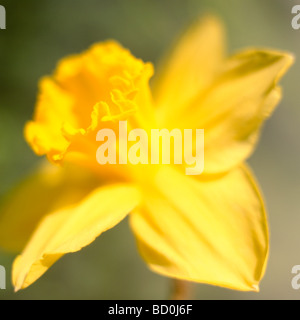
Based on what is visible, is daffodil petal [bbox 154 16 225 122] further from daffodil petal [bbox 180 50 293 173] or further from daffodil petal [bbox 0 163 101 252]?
daffodil petal [bbox 0 163 101 252]

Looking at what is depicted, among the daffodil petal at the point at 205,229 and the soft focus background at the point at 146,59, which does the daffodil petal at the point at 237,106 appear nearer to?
the daffodil petal at the point at 205,229

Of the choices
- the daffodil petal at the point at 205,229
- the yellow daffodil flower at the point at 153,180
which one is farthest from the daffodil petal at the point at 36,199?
the daffodil petal at the point at 205,229

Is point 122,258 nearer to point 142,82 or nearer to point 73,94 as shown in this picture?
point 73,94

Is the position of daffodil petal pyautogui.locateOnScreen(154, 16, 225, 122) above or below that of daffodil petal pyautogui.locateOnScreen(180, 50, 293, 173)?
above

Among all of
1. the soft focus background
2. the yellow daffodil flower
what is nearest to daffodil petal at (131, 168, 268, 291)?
the yellow daffodil flower

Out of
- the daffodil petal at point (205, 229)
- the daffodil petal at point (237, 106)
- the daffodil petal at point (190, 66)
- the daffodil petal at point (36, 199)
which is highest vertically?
the daffodil petal at point (190, 66)

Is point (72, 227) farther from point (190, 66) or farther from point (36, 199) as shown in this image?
point (190, 66)
